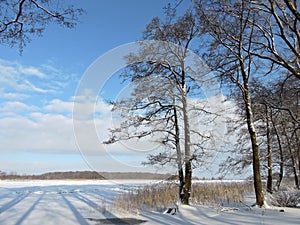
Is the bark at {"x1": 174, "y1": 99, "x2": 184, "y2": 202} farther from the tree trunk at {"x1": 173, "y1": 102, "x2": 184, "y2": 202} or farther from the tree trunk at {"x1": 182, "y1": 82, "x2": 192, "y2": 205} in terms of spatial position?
the tree trunk at {"x1": 182, "y1": 82, "x2": 192, "y2": 205}

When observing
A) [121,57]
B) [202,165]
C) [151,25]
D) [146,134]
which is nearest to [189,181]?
[202,165]

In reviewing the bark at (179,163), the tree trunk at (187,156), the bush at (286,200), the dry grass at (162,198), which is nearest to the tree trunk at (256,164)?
the bush at (286,200)

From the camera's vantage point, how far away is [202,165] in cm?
963

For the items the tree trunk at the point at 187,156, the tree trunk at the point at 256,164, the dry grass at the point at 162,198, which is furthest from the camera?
the dry grass at the point at 162,198

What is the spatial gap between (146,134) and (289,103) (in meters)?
5.53

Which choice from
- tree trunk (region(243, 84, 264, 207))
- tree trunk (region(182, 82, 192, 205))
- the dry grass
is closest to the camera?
tree trunk (region(243, 84, 264, 207))

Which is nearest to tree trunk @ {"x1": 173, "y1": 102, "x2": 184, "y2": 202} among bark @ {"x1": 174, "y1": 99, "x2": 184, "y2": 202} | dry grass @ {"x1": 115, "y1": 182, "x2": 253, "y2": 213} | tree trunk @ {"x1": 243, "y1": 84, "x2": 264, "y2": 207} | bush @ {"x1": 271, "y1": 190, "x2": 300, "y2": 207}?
bark @ {"x1": 174, "y1": 99, "x2": 184, "y2": 202}

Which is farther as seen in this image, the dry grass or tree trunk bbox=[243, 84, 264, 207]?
the dry grass

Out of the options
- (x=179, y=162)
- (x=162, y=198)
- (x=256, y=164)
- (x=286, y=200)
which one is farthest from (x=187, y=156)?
(x=286, y=200)

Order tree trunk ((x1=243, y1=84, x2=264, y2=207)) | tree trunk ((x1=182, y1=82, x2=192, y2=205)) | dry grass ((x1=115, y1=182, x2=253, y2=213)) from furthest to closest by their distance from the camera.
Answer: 1. dry grass ((x1=115, y1=182, x2=253, y2=213))
2. tree trunk ((x1=182, y1=82, x2=192, y2=205))
3. tree trunk ((x1=243, y1=84, x2=264, y2=207))

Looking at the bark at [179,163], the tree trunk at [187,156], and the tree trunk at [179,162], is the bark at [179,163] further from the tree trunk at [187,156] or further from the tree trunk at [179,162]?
the tree trunk at [187,156]

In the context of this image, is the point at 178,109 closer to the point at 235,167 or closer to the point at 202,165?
the point at 202,165

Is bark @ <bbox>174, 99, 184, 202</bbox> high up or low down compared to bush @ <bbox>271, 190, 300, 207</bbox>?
up

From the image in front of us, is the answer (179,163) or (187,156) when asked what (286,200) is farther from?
(179,163)
